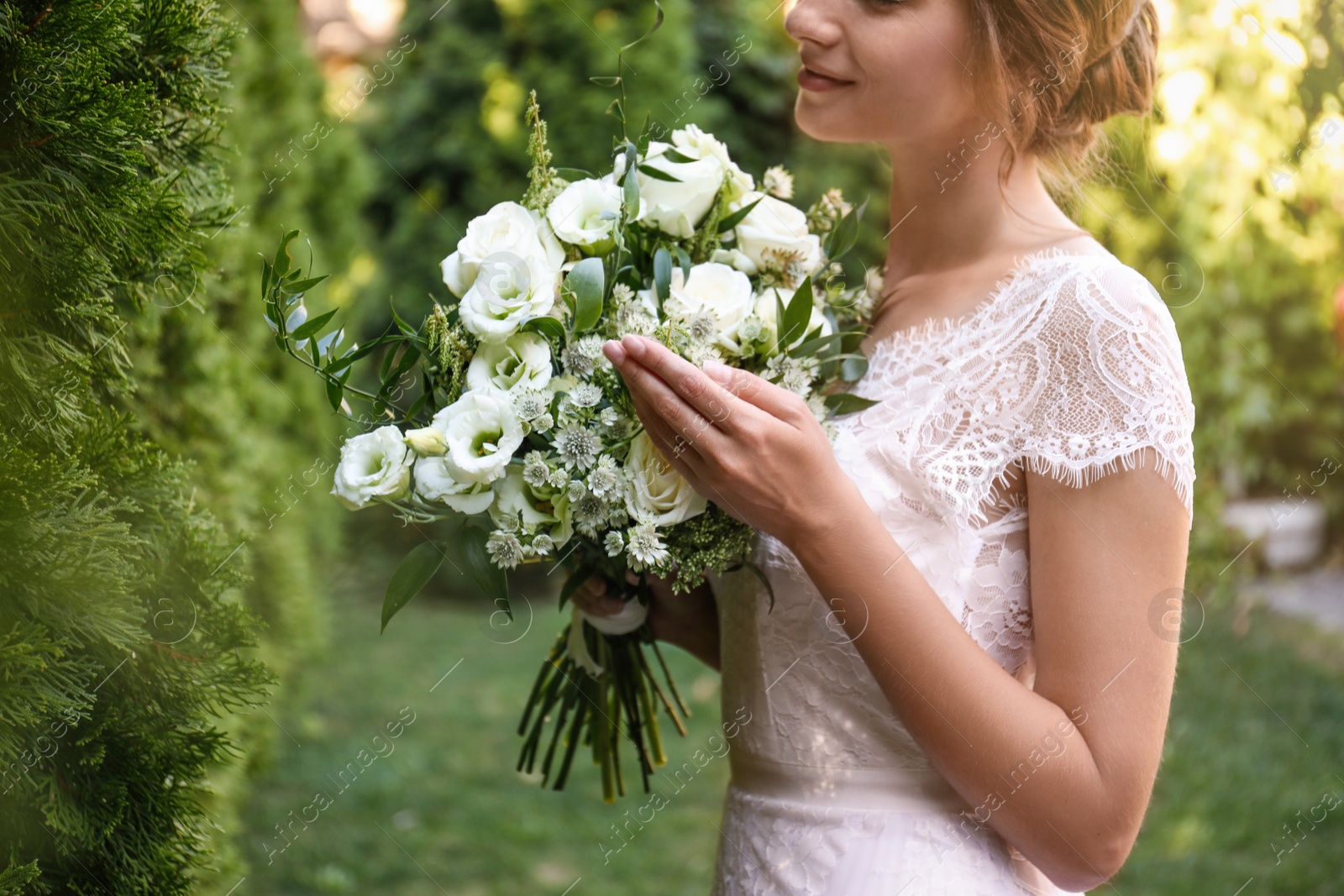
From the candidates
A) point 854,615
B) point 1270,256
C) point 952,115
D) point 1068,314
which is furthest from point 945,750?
point 1270,256

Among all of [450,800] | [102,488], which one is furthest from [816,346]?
[450,800]

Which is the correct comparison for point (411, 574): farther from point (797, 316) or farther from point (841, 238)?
point (841, 238)

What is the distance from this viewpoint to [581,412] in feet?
4.89

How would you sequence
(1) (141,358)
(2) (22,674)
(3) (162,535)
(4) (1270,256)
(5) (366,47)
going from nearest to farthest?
(2) (22,674), (3) (162,535), (1) (141,358), (4) (1270,256), (5) (366,47)

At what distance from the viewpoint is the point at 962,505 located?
1.59 meters

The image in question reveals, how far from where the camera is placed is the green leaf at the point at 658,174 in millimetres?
1630

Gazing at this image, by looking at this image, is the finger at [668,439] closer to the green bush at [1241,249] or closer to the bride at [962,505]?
the bride at [962,505]

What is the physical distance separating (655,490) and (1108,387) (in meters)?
0.68

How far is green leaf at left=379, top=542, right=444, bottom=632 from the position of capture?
150 centimetres

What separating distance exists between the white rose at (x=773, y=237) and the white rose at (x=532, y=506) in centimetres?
53

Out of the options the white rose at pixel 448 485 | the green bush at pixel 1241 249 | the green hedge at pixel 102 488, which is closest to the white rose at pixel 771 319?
the white rose at pixel 448 485

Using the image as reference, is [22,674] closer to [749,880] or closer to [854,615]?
[854,615]

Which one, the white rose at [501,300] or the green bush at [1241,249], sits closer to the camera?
the white rose at [501,300]

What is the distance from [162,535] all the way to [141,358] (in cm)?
80
